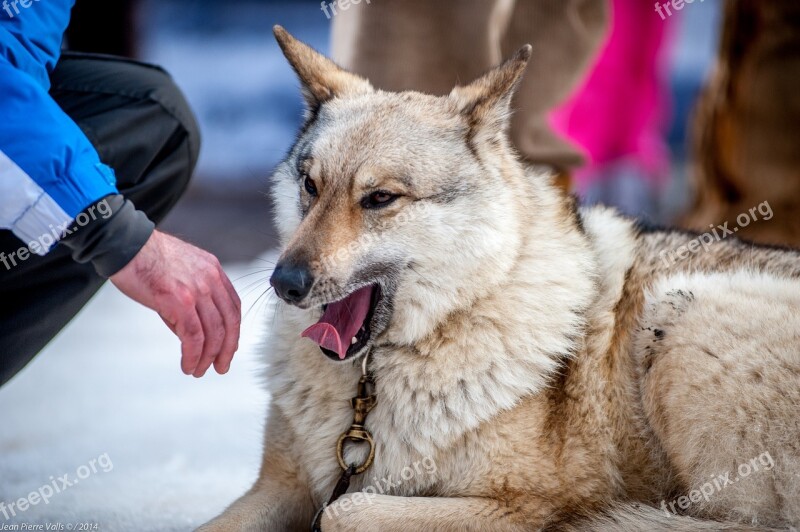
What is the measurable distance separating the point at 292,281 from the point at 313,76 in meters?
0.96

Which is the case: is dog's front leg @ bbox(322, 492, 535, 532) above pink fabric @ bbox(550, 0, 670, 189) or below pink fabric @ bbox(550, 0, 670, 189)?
below

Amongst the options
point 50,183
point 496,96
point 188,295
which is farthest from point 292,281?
point 496,96

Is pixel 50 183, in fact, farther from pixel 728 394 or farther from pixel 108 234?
pixel 728 394

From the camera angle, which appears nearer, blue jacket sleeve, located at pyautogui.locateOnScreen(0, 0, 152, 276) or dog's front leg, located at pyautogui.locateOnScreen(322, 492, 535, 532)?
blue jacket sleeve, located at pyautogui.locateOnScreen(0, 0, 152, 276)

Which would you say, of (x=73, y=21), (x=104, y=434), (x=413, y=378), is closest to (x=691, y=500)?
(x=413, y=378)

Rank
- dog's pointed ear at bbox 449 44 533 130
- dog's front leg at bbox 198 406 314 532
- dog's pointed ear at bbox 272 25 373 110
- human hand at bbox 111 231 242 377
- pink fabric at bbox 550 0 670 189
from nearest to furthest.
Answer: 1. human hand at bbox 111 231 242 377
2. dog's front leg at bbox 198 406 314 532
3. dog's pointed ear at bbox 449 44 533 130
4. dog's pointed ear at bbox 272 25 373 110
5. pink fabric at bbox 550 0 670 189

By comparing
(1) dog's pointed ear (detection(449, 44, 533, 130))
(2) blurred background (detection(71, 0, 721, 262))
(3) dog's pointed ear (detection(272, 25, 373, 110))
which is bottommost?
(2) blurred background (detection(71, 0, 721, 262))

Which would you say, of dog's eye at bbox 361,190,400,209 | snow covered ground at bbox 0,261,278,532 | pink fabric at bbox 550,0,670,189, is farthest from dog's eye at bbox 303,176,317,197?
pink fabric at bbox 550,0,670,189

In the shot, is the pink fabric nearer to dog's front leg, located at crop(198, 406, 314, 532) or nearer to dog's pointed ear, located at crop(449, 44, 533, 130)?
dog's pointed ear, located at crop(449, 44, 533, 130)

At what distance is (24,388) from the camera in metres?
4.07

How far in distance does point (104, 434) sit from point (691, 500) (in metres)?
2.49

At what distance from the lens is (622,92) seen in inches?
284

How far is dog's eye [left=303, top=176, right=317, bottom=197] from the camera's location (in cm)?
256

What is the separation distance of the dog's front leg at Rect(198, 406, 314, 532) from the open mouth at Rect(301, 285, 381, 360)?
0.39 meters
